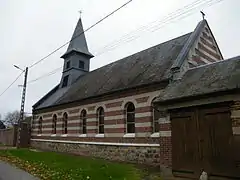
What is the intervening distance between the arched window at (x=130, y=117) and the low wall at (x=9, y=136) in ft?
66.4

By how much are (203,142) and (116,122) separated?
26.0 ft

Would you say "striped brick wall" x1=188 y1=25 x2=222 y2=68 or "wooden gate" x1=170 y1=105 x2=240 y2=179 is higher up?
"striped brick wall" x1=188 y1=25 x2=222 y2=68

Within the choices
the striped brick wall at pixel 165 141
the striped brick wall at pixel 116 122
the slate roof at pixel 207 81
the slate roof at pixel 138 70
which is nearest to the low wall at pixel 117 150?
the striped brick wall at pixel 116 122

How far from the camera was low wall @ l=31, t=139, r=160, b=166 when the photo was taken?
13627mm

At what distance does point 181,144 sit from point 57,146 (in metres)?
15.6

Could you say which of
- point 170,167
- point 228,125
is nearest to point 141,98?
point 170,167

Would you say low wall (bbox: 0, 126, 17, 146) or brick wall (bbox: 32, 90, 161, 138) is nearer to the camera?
brick wall (bbox: 32, 90, 161, 138)

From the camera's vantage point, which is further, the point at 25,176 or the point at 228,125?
the point at 25,176

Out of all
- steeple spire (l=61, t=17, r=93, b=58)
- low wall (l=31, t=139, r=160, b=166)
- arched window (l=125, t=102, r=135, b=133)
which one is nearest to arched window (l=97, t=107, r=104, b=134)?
low wall (l=31, t=139, r=160, b=166)

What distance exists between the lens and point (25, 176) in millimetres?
9695

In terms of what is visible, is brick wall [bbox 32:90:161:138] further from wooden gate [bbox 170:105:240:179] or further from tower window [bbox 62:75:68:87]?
tower window [bbox 62:75:68:87]

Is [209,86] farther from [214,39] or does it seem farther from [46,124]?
[46,124]

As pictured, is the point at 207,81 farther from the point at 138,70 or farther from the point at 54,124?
the point at 54,124

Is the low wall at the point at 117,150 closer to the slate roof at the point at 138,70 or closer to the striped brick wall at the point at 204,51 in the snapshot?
the slate roof at the point at 138,70
